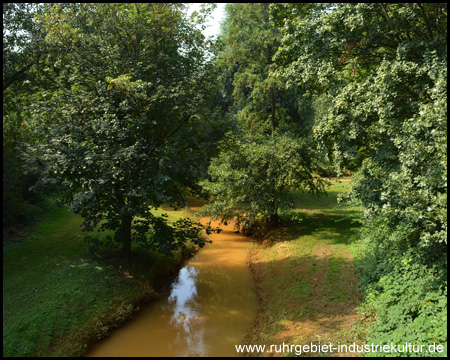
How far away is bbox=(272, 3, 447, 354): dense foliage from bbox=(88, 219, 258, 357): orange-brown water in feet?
13.6

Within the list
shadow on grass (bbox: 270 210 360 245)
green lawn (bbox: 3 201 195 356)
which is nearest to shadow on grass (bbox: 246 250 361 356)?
shadow on grass (bbox: 270 210 360 245)

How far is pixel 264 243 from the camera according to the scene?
1616 centimetres

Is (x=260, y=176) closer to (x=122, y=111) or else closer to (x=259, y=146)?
(x=259, y=146)

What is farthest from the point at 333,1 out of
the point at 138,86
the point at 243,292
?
the point at 243,292

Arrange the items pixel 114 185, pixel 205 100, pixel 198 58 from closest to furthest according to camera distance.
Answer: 1. pixel 114 185
2. pixel 205 100
3. pixel 198 58

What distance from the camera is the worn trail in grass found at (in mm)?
8141

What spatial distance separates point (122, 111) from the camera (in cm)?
1023

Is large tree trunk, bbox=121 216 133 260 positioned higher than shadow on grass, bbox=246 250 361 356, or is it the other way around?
large tree trunk, bbox=121 216 133 260

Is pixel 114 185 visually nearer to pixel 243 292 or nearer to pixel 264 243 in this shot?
pixel 243 292

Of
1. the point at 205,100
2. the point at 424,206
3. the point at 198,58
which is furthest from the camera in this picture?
the point at 198,58

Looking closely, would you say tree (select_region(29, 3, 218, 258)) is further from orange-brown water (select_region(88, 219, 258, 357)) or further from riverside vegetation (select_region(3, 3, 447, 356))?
orange-brown water (select_region(88, 219, 258, 357))

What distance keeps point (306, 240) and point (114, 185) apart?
9.42 metres

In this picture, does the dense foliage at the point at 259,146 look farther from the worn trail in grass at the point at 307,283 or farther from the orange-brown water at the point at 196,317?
the orange-brown water at the point at 196,317

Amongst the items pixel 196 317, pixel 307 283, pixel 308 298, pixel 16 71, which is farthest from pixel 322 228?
pixel 16 71
